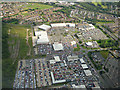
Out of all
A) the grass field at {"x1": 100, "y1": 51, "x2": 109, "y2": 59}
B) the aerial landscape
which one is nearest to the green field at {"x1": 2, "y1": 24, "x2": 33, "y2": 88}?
the aerial landscape

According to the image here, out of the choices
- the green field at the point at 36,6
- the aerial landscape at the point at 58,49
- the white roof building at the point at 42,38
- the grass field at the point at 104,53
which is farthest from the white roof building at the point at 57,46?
the green field at the point at 36,6

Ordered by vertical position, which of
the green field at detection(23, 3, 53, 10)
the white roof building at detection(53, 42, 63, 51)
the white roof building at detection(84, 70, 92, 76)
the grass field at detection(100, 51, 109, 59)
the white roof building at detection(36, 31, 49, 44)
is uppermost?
the green field at detection(23, 3, 53, 10)

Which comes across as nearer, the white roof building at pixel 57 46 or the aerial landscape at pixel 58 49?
the aerial landscape at pixel 58 49

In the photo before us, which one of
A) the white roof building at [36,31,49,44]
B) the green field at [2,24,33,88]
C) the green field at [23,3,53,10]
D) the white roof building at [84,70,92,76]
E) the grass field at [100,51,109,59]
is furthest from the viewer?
the green field at [23,3,53,10]

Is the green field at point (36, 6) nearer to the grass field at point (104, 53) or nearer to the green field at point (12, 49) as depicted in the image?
the green field at point (12, 49)

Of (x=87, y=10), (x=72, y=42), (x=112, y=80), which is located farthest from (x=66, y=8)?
(x=112, y=80)

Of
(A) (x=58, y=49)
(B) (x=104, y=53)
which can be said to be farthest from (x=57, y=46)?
Result: (B) (x=104, y=53)

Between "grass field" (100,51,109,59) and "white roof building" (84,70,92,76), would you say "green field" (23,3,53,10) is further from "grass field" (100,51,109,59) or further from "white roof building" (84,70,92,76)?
"white roof building" (84,70,92,76)

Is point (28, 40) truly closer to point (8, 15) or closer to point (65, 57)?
point (65, 57)
